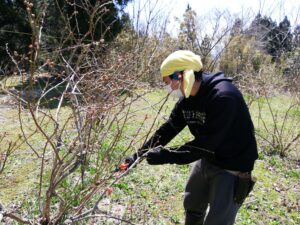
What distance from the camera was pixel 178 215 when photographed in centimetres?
415

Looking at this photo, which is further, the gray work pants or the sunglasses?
the gray work pants

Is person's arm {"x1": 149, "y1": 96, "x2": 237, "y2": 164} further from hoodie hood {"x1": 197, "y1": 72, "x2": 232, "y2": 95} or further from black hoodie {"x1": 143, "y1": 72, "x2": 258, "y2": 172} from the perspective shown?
hoodie hood {"x1": 197, "y1": 72, "x2": 232, "y2": 95}

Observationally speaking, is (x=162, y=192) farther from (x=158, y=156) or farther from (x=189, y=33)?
(x=189, y=33)

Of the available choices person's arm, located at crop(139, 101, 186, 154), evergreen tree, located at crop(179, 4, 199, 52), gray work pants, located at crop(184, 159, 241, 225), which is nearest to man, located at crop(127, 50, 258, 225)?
gray work pants, located at crop(184, 159, 241, 225)

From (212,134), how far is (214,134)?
0.04ft

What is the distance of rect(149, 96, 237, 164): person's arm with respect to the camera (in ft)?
7.76

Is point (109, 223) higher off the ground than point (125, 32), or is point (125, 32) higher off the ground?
point (125, 32)

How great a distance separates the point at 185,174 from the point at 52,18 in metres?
9.51

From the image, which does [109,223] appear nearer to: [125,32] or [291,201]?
[291,201]

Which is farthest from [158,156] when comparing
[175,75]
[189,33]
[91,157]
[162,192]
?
[189,33]

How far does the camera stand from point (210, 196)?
282 centimetres

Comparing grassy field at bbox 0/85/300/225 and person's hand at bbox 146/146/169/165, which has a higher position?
person's hand at bbox 146/146/169/165

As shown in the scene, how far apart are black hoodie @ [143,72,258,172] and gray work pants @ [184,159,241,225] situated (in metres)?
0.09

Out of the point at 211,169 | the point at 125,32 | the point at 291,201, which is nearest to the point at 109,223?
the point at 211,169
